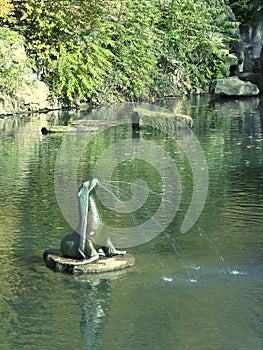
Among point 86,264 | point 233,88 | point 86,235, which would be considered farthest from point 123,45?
point 86,264

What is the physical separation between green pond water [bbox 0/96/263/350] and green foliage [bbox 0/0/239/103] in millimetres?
10266

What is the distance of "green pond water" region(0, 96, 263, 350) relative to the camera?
7.50 metres

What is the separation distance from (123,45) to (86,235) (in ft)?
82.9

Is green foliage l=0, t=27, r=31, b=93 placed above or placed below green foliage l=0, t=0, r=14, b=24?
below

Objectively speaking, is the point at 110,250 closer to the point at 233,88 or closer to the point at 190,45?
the point at 233,88

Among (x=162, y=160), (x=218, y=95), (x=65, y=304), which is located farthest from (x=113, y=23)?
(x=65, y=304)

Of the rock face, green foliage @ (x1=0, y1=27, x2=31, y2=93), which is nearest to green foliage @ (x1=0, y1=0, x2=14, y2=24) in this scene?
green foliage @ (x1=0, y1=27, x2=31, y2=93)

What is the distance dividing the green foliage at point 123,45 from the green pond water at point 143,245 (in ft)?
33.7

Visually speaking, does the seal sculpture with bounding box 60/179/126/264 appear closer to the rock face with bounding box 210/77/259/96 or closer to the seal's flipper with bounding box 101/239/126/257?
the seal's flipper with bounding box 101/239/126/257

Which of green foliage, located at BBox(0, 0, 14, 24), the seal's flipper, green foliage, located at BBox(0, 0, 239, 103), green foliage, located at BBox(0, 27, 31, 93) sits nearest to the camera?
the seal's flipper

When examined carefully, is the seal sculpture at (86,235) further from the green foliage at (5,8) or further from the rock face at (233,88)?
the rock face at (233,88)

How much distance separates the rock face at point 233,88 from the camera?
37.2m

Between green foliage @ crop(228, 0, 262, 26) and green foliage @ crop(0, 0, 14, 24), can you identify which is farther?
green foliage @ crop(228, 0, 262, 26)

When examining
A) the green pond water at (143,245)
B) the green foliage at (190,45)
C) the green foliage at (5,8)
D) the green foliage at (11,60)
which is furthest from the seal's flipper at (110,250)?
the green foliage at (190,45)
